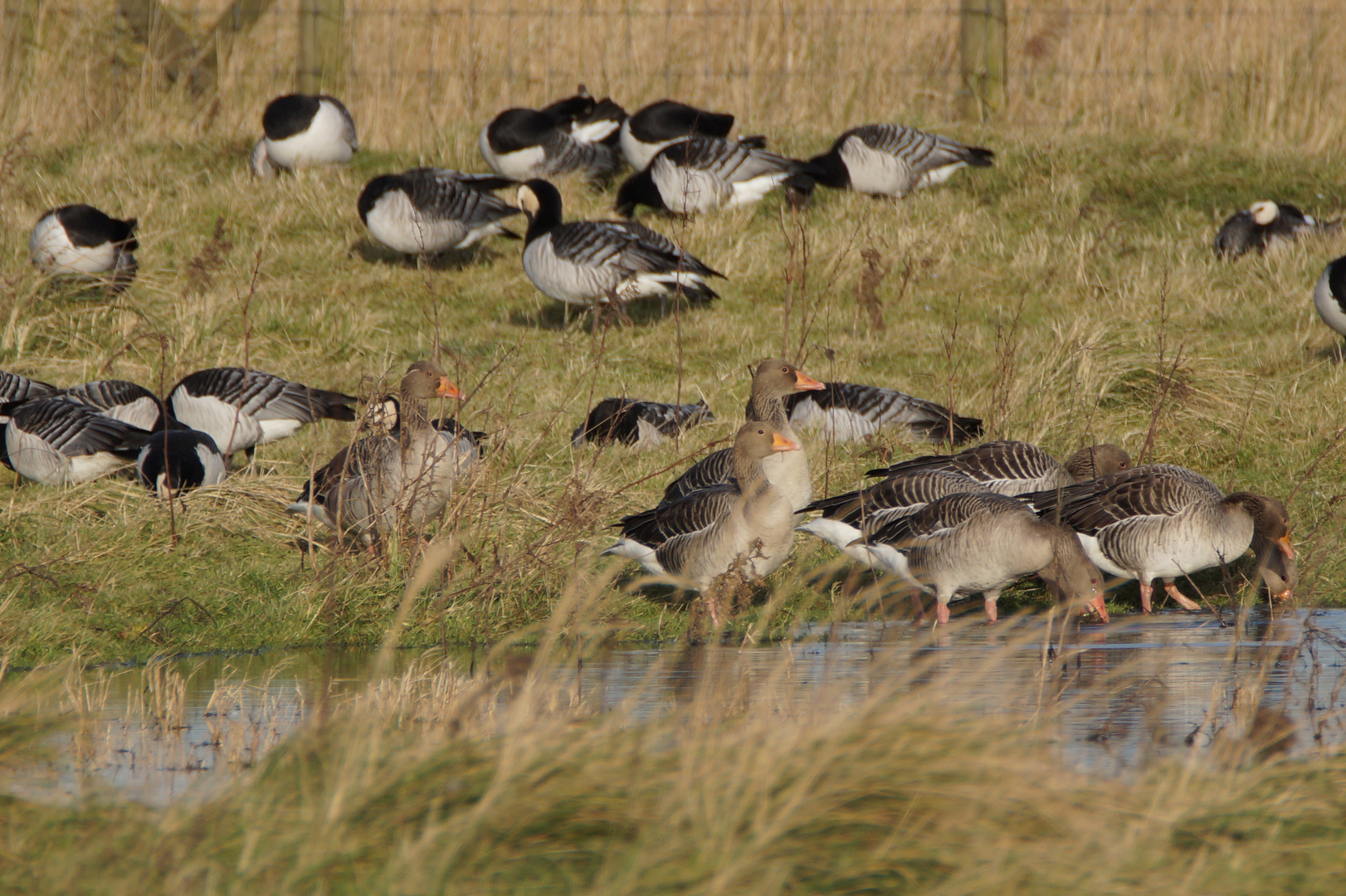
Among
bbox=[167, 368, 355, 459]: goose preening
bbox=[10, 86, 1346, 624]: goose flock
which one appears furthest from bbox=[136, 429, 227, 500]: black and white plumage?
bbox=[167, 368, 355, 459]: goose preening

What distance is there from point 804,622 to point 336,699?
2765 millimetres

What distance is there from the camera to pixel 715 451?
8.73 metres

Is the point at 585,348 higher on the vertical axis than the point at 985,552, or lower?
higher

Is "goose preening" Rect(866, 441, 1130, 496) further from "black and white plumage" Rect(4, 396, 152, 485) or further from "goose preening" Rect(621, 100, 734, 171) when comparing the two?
"goose preening" Rect(621, 100, 734, 171)

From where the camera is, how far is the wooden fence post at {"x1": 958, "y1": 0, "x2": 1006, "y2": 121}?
16406mm

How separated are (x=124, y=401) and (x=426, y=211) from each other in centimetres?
384

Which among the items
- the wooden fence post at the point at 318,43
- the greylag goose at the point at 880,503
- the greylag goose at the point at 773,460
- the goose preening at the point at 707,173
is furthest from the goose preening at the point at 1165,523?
the wooden fence post at the point at 318,43

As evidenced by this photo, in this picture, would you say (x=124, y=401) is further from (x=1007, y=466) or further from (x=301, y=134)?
(x=1007, y=466)

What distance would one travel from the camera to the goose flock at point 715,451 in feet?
23.2

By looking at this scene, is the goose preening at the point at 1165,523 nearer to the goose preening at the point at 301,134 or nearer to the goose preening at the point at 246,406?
the goose preening at the point at 246,406

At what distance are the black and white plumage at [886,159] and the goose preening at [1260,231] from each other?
2.59m

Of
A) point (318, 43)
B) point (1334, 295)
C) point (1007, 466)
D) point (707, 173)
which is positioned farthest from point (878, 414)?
point (318, 43)

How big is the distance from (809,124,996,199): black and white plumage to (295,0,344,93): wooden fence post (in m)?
6.11

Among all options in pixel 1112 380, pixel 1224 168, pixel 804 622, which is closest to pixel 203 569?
pixel 804 622
